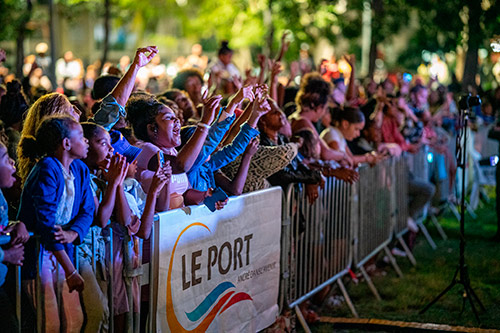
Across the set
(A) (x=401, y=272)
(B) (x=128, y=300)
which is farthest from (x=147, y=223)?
(A) (x=401, y=272)

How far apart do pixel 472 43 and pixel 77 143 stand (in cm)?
2045

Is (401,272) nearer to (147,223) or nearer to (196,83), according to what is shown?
(196,83)

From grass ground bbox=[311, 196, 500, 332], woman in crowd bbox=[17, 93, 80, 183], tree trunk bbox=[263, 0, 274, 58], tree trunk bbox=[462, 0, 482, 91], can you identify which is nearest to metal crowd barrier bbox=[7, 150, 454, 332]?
grass ground bbox=[311, 196, 500, 332]

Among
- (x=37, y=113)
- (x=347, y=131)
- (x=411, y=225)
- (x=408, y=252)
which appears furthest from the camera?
(x=411, y=225)

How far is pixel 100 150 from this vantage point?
187 inches

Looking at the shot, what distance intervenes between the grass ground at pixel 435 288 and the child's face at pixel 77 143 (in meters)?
3.60

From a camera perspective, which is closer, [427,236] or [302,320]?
[302,320]

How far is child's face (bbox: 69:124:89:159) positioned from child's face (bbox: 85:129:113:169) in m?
0.33

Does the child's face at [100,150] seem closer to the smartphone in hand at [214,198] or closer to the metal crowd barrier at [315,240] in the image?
the smartphone in hand at [214,198]

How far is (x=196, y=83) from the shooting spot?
9047mm

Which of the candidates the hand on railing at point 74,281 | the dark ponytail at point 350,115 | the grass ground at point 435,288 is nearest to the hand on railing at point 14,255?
the hand on railing at point 74,281

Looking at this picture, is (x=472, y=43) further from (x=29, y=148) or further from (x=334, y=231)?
(x=29, y=148)

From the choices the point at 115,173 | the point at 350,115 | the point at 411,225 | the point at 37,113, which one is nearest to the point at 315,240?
the point at 350,115

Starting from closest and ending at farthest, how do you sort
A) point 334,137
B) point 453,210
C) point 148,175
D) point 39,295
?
point 39,295, point 148,175, point 334,137, point 453,210
